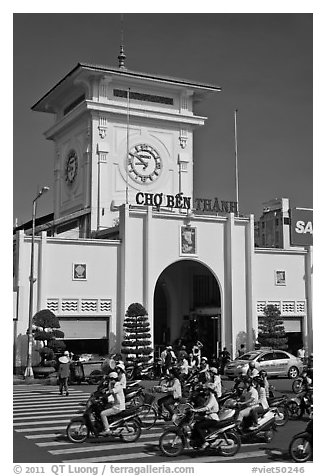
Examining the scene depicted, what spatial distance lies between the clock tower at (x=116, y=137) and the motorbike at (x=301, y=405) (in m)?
23.8

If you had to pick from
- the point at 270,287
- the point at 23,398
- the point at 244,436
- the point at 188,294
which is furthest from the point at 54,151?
the point at 244,436

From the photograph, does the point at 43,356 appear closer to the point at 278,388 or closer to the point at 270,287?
the point at 278,388

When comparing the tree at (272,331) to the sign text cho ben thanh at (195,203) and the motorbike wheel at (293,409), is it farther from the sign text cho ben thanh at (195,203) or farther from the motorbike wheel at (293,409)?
the motorbike wheel at (293,409)

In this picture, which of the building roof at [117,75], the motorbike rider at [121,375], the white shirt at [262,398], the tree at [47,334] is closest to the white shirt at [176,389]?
the motorbike rider at [121,375]

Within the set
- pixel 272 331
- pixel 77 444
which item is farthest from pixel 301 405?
pixel 272 331

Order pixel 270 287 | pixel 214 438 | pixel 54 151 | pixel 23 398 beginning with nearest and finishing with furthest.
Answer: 1. pixel 214 438
2. pixel 23 398
3. pixel 270 287
4. pixel 54 151

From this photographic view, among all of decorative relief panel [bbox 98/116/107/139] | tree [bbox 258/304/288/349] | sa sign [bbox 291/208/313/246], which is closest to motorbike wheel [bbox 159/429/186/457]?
tree [bbox 258/304/288/349]

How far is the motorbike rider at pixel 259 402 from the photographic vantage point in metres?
13.9

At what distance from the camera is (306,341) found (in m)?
38.8

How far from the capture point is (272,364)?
94.0ft

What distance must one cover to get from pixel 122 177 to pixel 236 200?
801 cm

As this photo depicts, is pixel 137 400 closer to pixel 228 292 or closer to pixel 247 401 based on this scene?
pixel 247 401

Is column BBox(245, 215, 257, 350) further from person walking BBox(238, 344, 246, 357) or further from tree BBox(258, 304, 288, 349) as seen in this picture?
person walking BBox(238, 344, 246, 357)

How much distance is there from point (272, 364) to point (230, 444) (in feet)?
53.5
